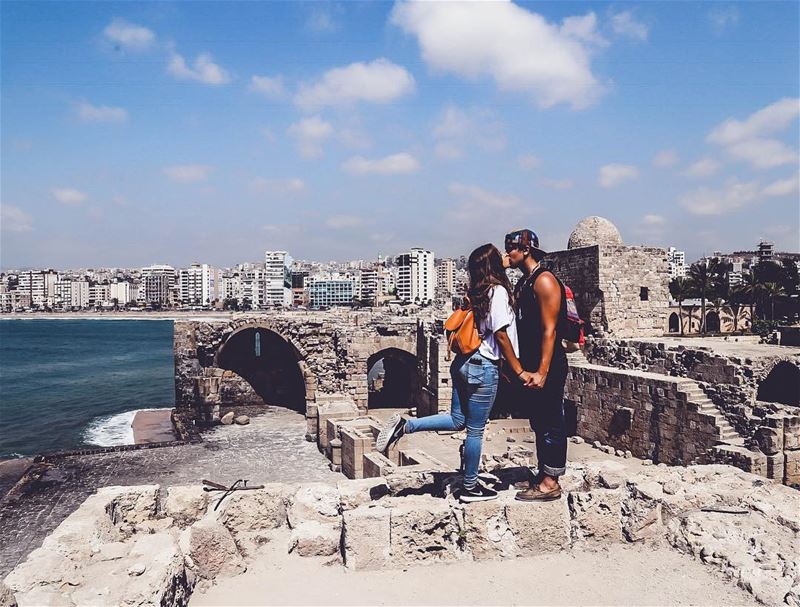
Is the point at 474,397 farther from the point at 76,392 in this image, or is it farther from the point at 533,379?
the point at 76,392

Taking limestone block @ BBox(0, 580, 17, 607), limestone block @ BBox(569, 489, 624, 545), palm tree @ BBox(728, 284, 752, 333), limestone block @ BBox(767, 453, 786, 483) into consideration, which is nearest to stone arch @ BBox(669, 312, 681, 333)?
palm tree @ BBox(728, 284, 752, 333)

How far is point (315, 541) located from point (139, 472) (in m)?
14.2

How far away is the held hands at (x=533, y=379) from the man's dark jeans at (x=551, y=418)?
0.52ft

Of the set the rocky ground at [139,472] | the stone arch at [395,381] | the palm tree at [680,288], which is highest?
the palm tree at [680,288]

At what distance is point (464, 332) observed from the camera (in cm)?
432

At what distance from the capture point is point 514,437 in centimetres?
1653

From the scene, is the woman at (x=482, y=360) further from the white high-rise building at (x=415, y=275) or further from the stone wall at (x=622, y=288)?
the white high-rise building at (x=415, y=275)

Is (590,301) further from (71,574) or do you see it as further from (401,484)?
(71,574)

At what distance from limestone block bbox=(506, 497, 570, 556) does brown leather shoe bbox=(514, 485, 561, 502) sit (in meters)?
0.03

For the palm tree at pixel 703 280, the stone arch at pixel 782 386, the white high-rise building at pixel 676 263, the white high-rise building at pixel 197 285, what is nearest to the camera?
the stone arch at pixel 782 386

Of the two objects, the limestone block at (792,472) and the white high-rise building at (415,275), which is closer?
the limestone block at (792,472)

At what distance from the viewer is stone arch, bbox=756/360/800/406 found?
13148 mm

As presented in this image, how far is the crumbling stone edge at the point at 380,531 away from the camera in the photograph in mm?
3613

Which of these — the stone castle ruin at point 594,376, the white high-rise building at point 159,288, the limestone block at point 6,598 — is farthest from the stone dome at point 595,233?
the white high-rise building at point 159,288
